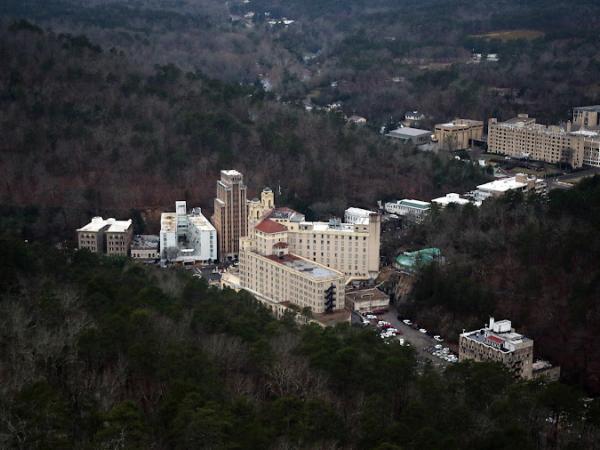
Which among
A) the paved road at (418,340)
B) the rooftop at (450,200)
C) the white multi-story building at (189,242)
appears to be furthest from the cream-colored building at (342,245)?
the rooftop at (450,200)

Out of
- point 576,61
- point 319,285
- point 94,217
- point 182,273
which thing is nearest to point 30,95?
point 94,217

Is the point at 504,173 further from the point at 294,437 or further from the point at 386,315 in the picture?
the point at 294,437

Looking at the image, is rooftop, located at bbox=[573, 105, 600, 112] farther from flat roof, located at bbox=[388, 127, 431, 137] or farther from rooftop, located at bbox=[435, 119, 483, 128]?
flat roof, located at bbox=[388, 127, 431, 137]

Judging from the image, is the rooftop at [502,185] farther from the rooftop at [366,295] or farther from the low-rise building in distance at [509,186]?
the rooftop at [366,295]

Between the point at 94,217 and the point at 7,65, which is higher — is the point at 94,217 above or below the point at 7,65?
below

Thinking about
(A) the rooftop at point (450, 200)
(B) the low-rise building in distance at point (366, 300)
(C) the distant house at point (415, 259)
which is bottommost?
(B) the low-rise building in distance at point (366, 300)

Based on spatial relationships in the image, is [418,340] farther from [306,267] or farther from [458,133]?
[458,133]
